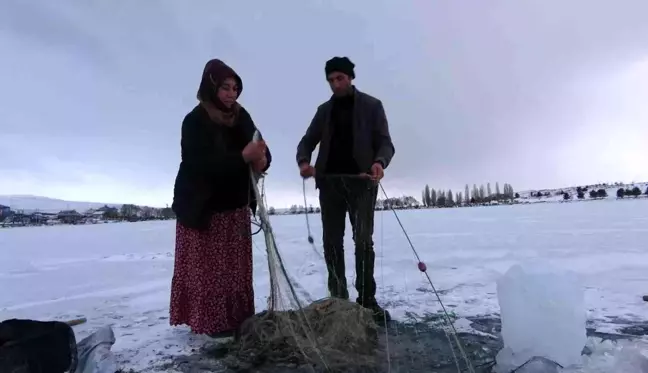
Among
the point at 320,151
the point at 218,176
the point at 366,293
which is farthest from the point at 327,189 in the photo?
the point at 218,176

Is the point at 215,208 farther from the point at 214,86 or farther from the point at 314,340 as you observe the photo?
the point at 314,340

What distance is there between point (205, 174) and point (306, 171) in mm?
880

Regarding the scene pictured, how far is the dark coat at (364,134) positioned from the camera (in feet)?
11.1

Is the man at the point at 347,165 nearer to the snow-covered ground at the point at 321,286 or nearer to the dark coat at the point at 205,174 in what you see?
Result: the snow-covered ground at the point at 321,286

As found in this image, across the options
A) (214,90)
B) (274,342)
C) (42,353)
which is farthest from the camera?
(214,90)

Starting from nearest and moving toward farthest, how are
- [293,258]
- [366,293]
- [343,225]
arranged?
1. [366,293]
2. [343,225]
3. [293,258]

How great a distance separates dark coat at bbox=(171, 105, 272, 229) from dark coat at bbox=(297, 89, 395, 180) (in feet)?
2.38

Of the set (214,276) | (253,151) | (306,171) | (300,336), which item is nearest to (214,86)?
(253,151)

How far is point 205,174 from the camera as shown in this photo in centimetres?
266

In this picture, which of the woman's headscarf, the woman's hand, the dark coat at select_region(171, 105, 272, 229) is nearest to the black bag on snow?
the dark coat at select_region(171, 105, 272, 229)

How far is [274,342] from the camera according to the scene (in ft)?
8.21

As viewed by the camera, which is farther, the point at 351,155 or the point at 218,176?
the point at 351,155

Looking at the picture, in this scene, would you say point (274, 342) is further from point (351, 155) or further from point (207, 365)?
point (351, 155)

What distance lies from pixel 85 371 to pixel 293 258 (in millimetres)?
5584
